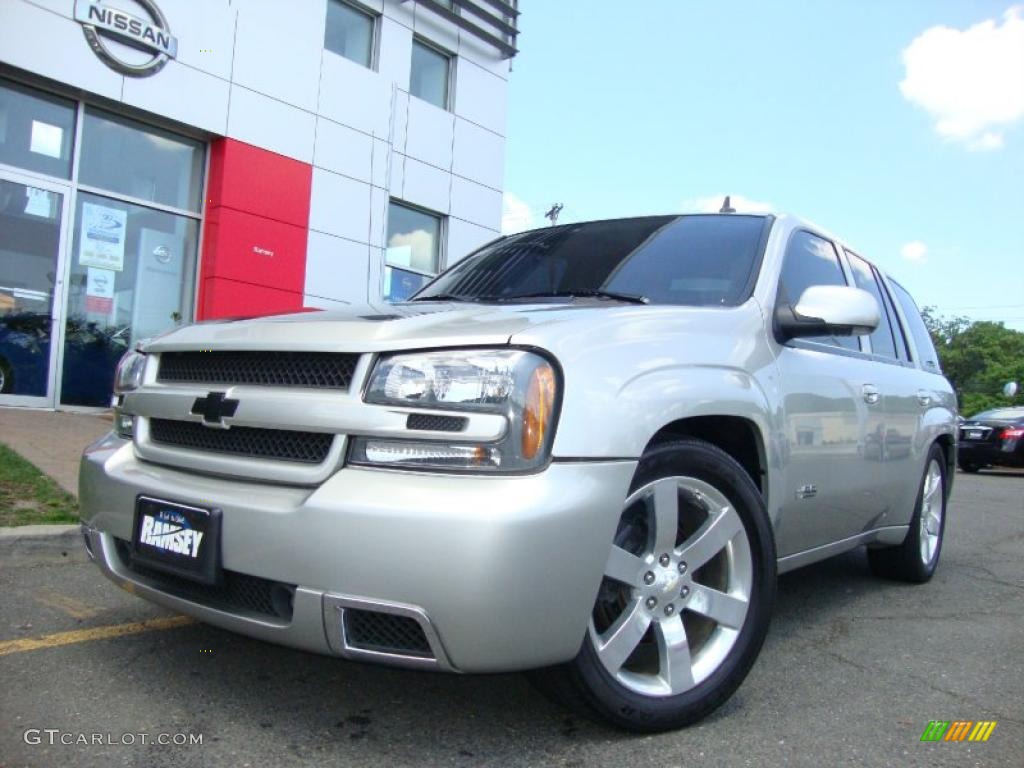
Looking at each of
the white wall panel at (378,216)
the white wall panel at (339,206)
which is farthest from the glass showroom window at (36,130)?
the white wall panel at (378,216)

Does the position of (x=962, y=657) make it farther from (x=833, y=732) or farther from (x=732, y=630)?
(x=732, y=630)

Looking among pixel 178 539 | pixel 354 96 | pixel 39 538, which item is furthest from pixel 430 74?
pixel 178 539

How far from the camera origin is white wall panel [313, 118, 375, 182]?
11.5 meters

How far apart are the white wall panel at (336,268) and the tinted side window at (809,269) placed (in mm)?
8698

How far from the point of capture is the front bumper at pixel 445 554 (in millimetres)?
1859

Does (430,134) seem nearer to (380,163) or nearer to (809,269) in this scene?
(380,163)

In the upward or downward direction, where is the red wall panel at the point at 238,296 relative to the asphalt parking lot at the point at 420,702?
upward

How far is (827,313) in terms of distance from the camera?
2893 millimetres

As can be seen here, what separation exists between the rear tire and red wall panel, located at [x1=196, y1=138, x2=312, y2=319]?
7.80 metres

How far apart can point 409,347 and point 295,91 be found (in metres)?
10.2

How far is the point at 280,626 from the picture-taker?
202cm

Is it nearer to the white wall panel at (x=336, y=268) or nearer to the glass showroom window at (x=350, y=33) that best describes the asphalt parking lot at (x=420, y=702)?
the white wall panel at (x=336, y=268)

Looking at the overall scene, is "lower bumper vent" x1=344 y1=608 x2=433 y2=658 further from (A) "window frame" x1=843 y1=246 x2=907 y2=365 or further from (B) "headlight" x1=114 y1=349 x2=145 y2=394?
(A) "window frame" x1=843 y1=246 x2=907 y2=365

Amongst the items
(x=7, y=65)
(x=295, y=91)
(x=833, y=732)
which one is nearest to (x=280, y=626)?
(x=833, y=732)
